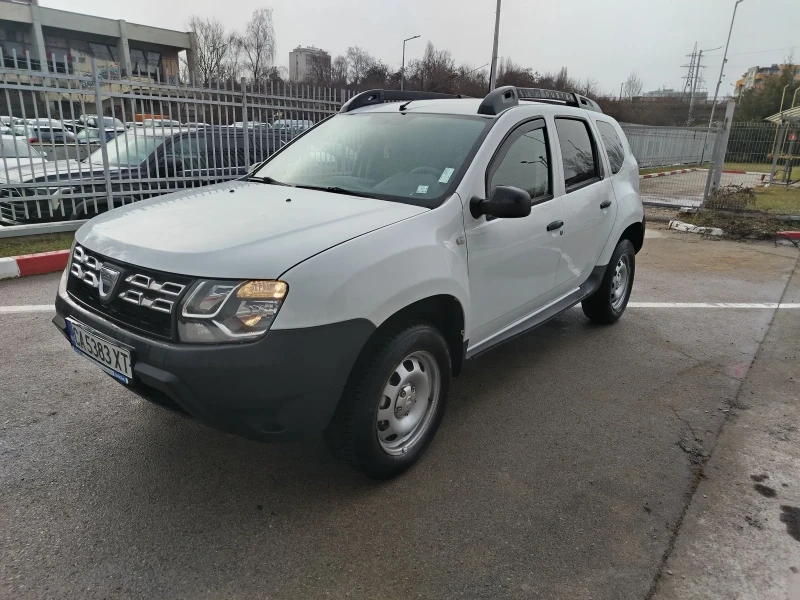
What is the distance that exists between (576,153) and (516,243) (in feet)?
4.12

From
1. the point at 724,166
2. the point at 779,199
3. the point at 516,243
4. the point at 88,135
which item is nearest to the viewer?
the point at 516,243

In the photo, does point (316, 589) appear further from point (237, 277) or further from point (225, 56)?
point (225, 56)

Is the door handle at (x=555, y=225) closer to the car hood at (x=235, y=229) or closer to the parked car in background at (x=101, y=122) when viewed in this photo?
the car hood at (x=235, y=229)

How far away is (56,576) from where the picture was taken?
220 centimetres

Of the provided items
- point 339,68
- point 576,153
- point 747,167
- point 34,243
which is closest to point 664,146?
point 747,167

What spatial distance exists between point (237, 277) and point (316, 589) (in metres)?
1.22

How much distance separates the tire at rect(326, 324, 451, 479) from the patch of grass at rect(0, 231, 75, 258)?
572 centimetres

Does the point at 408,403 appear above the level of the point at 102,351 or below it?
below

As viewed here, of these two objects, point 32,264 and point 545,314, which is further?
point 32,264

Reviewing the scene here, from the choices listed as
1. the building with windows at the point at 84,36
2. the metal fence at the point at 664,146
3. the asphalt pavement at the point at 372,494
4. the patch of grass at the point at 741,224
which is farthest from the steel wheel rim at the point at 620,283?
the building with windows at the point at 84,36

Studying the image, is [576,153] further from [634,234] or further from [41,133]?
[41,133]

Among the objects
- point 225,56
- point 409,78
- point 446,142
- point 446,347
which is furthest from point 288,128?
point 225,56

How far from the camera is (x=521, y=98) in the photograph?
4145 mm

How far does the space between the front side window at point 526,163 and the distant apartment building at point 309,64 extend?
185 feet
